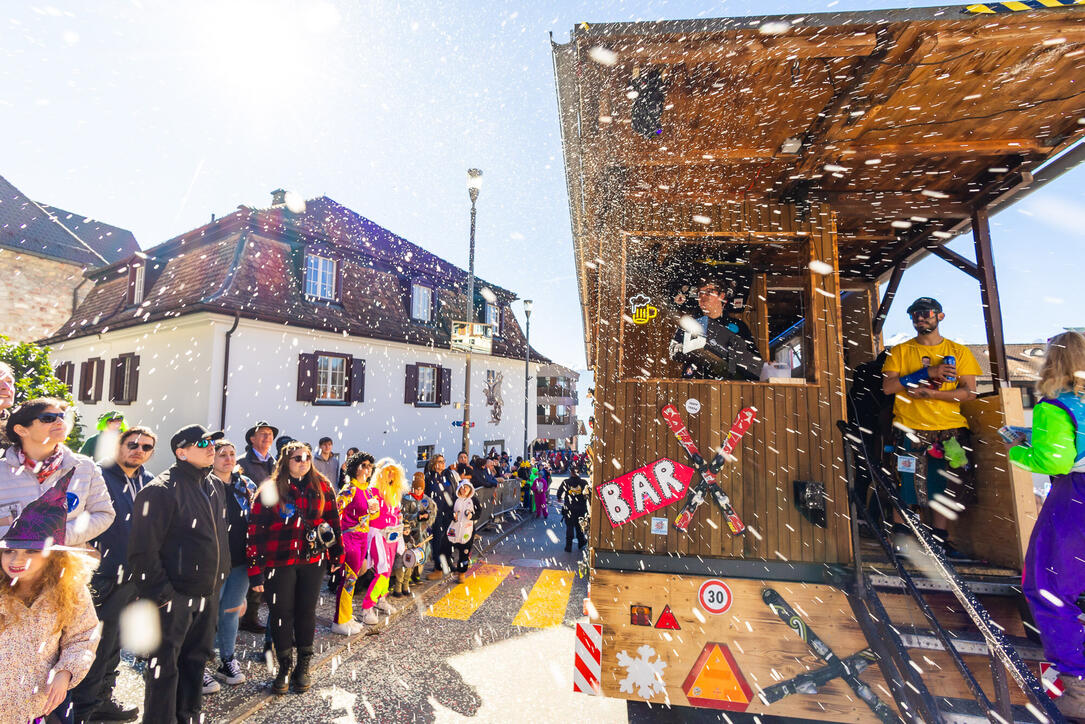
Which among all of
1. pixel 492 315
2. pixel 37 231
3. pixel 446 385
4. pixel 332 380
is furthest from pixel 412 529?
pixel 37 231

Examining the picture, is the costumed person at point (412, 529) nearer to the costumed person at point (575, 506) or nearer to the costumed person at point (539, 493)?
the costumed person at point (575, 506)

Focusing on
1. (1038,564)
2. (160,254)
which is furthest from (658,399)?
(160,254)

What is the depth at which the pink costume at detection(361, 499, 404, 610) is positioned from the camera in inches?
230

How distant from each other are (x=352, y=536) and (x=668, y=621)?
12.4ft

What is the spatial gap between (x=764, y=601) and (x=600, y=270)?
2.55m

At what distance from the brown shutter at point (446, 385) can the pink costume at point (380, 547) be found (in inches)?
606

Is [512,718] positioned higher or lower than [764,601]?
lower

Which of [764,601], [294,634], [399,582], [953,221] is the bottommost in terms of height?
[399,582]

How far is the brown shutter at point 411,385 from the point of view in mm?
19453

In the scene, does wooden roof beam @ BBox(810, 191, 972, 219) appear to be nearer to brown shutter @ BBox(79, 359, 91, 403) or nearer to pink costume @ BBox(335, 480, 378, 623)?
pink costume @ BBox(335, 480, 378, 623)

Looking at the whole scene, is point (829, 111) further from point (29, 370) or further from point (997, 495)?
point (29, 370)

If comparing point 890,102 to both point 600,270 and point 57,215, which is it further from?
point 57,215

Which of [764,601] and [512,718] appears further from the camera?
[512,718]

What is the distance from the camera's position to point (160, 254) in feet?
57.8
